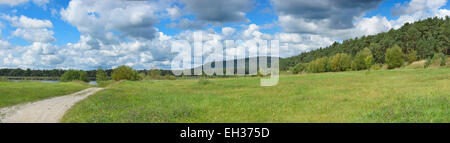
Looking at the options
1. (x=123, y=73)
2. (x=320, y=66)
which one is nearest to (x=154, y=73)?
(x=123, y=73)

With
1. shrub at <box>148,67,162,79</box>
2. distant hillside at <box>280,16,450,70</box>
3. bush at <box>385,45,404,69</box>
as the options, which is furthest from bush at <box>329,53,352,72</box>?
shrub at <box>148,67,162,79</box>

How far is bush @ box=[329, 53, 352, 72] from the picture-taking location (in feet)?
386

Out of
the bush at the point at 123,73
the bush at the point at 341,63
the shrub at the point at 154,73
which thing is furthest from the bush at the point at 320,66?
the bush at the point at 123,73

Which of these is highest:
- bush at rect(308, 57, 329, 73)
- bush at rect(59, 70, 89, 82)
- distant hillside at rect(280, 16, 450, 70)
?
distant hillside at rect(280, 16, 450, 70)

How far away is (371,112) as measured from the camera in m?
15.7

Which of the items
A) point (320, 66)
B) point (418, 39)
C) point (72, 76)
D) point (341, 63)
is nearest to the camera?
point (341, 63)

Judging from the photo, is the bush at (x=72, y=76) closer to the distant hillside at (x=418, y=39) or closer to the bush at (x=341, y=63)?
the bush at (x=341, y=63)

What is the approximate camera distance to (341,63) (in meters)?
121

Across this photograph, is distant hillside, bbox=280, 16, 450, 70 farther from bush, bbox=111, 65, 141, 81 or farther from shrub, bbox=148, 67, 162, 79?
bush, bbox=111, 65, 141, 81

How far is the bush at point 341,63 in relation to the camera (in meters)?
118

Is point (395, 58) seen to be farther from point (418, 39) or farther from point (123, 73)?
point (123, 73)

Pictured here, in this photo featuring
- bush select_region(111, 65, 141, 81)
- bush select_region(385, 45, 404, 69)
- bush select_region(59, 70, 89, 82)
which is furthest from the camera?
bush select_region(59, 70, 89, 82)

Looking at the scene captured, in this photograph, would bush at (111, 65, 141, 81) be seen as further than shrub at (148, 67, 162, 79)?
No
